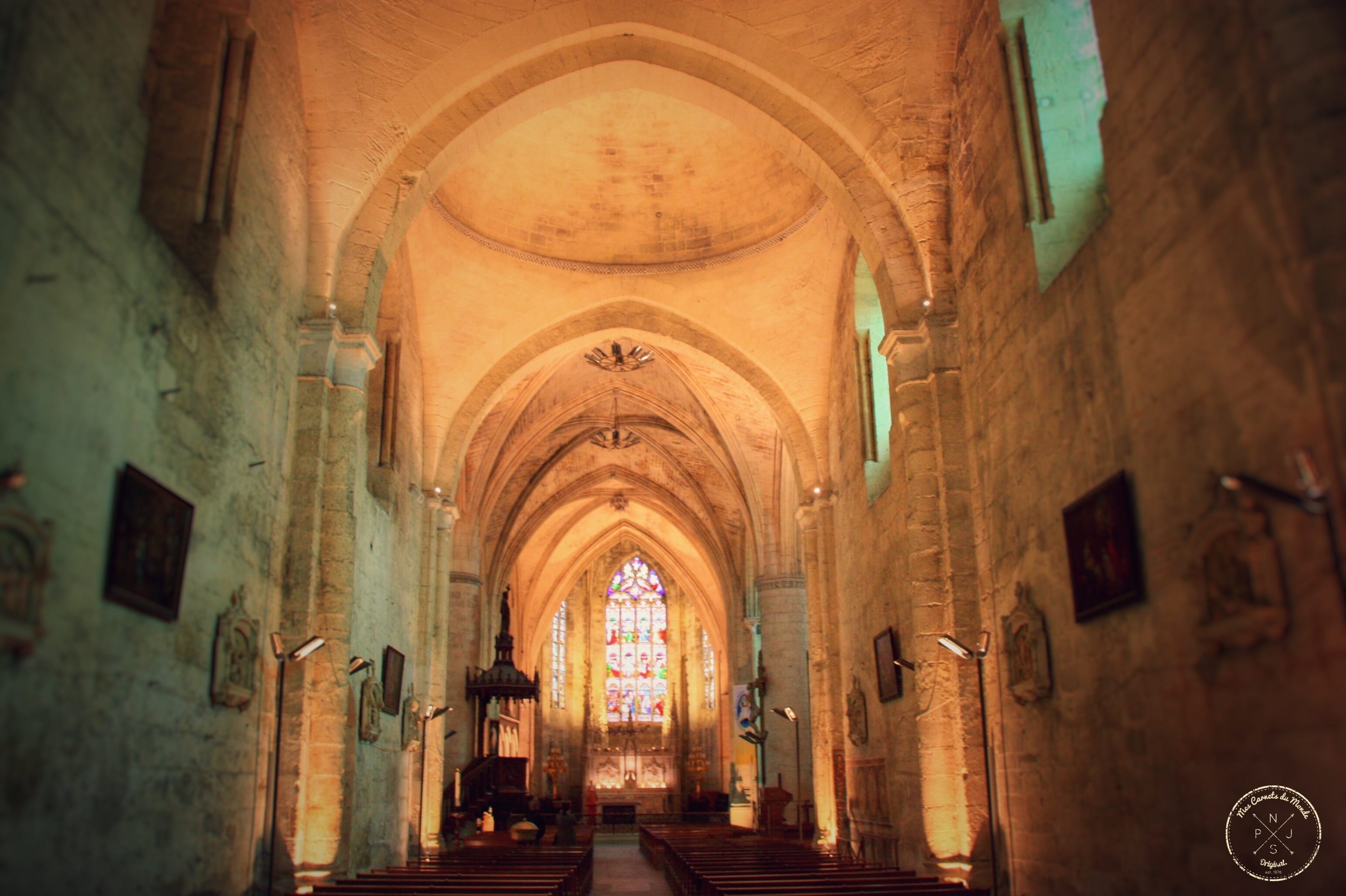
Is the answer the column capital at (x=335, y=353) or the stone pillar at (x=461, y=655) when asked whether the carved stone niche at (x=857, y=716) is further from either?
the stone pillar at (x=461, y=655)

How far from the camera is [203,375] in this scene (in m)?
8.16

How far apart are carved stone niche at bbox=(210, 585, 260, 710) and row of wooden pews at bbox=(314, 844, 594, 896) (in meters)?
1.71

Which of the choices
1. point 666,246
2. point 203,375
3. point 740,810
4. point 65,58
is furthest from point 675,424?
point 65,58

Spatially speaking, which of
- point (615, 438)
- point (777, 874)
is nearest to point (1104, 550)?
point (777, 874)

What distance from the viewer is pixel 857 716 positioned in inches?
572

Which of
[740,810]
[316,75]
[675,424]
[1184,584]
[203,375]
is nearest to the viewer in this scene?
[1184,584]

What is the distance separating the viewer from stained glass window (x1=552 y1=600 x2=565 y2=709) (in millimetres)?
39719

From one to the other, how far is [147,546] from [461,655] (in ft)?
60.0

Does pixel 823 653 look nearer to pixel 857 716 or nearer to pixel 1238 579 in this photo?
pixel 857 716

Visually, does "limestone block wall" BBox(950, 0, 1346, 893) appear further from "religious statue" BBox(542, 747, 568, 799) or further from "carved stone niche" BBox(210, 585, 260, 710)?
"religious statue" BBox(542, 747, 568, 799)

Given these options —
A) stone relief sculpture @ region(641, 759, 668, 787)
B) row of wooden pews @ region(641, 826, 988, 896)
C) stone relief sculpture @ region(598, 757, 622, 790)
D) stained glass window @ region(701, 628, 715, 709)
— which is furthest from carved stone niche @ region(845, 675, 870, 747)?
stone relief sculpture @ region(598, 757, 622, 790)

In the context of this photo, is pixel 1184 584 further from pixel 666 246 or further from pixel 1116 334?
pixel 666 246

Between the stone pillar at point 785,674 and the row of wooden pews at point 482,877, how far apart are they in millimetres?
8288

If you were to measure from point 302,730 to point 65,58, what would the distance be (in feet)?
20.3
